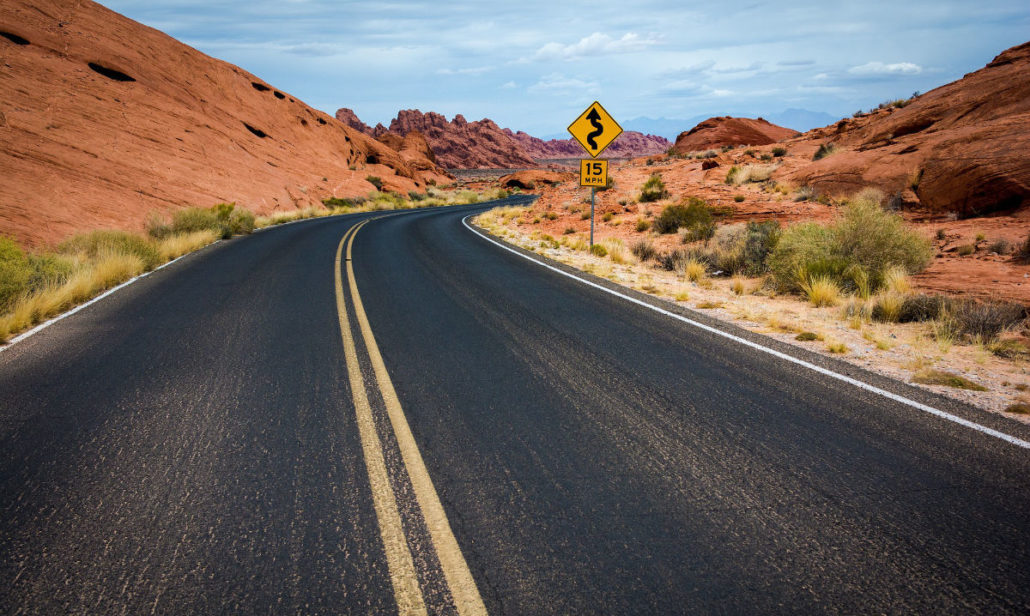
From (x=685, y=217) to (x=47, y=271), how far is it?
15.8 m

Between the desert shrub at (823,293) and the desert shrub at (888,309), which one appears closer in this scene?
the desert shrub at (888,309)

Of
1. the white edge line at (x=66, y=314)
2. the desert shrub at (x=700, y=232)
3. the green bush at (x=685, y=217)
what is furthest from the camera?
the green bush at (x=685, y=217)

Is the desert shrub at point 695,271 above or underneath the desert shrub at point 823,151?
underneath

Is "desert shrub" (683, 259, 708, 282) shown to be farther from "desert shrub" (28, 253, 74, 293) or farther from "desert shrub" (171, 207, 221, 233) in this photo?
"desert shrub" (171, 207, 221, 233)

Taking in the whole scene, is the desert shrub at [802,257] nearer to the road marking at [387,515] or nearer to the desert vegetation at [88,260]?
the road marking at [387,515]

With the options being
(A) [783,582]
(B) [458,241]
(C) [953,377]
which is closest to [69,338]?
(A) [783,582]

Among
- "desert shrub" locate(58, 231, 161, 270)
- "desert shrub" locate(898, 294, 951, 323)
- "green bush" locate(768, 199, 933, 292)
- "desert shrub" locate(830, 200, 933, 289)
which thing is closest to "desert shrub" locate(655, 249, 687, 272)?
"green bush" locate(768, 199, 933, 292)

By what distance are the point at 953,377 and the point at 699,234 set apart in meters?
10.7

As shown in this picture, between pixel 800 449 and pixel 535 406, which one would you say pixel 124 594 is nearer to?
pixel 535 406

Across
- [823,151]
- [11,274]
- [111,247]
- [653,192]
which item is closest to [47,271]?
[11,274]

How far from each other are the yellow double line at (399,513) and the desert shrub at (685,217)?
12918mm

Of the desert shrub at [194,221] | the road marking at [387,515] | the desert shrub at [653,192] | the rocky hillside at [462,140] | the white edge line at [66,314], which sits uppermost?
the rocky hillside at [462,140]

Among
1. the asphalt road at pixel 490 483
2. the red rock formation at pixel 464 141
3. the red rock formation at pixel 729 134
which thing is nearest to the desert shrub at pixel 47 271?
the asphalt road at pixel 490 483

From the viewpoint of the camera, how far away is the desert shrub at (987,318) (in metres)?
6.55
